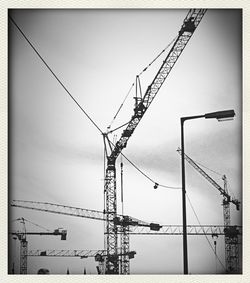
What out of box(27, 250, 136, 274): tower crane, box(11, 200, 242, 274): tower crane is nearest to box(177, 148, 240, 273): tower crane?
box(11, 200, 242, 274): tower crane

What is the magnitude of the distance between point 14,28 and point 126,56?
34.0 inches

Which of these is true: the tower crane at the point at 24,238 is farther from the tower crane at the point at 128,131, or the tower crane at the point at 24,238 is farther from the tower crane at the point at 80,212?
the tower crane at the point at 128,131

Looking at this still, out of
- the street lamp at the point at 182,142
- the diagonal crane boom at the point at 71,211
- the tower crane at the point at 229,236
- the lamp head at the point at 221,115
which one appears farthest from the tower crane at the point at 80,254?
the lamp head at the point at 221,115

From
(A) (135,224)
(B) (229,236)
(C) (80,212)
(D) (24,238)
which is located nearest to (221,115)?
(B) (229,236)

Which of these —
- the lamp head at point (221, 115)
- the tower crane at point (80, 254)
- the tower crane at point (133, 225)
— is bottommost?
the tower crane at point (80, 254)

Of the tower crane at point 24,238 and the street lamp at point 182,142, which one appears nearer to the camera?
the street lamp at point 182,142

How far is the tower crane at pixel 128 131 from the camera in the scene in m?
4.43

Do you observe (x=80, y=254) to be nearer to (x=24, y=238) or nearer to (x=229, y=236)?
(x=24, y=238)

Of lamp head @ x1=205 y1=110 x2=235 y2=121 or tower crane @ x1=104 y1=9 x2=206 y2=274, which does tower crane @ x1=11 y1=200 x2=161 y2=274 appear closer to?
tower crane @ x1=104 y1=9 x2=206 y2=274

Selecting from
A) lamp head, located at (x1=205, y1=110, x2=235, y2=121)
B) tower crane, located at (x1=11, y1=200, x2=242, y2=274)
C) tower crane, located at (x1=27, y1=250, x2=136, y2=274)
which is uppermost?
lamp head, located at (x1=205, y1=110, x2=235, y2=121)

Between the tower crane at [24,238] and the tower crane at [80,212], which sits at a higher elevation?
the tower crane at [80,212]

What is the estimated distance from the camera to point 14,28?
175 inches

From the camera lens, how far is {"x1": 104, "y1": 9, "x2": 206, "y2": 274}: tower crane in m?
4.43
